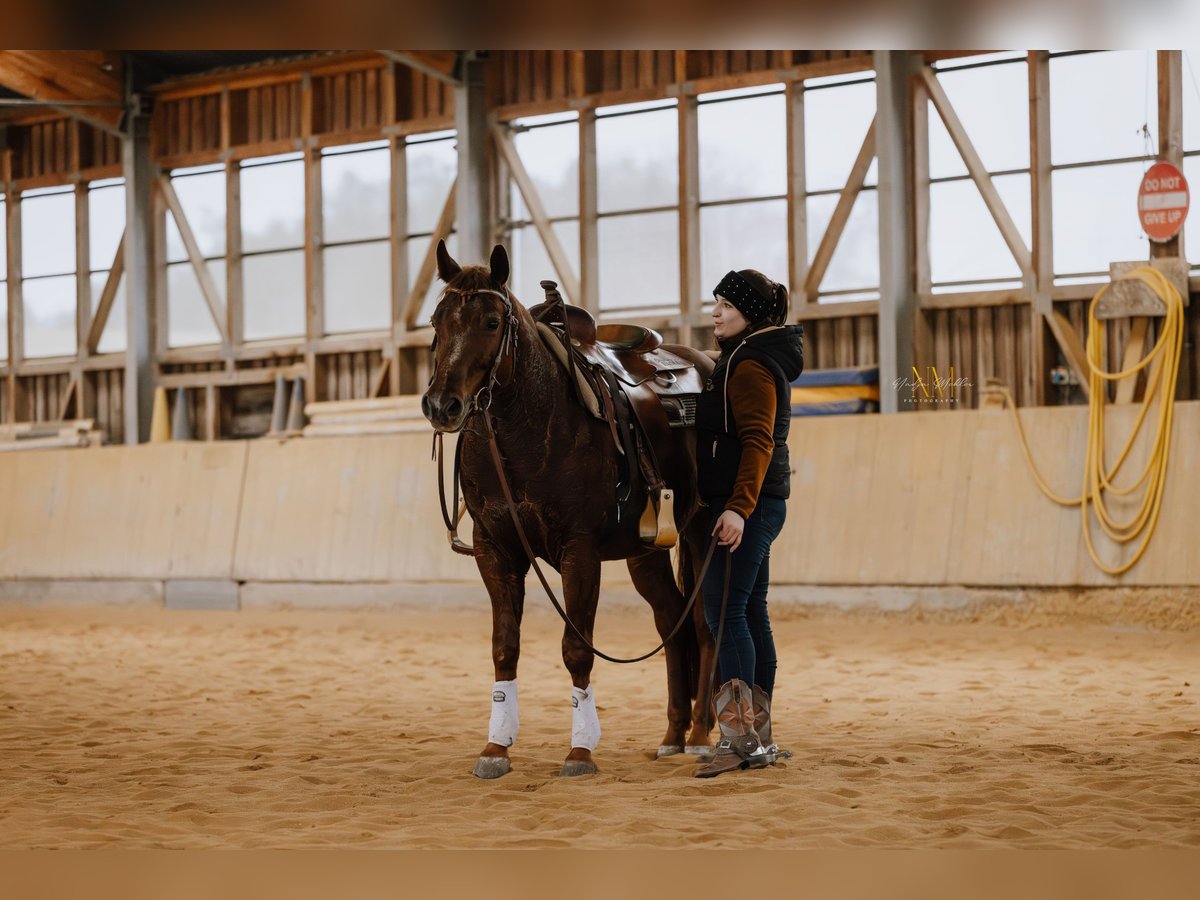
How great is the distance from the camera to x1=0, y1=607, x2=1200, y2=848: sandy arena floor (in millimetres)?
3605

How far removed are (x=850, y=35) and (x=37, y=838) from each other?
3384 mm

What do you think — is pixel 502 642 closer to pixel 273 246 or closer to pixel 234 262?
pixel 273 246

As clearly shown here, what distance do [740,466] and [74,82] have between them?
1390 cm

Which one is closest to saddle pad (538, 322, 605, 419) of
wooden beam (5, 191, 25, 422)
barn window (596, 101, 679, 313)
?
barn window (596, 101, 679, 313)

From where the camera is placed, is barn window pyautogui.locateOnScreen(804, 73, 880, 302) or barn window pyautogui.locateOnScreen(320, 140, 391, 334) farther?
barn window pyautogui.locateOnScreen(320, 140, 391, 334)

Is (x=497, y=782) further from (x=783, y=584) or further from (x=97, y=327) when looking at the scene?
(x=97, y=327)

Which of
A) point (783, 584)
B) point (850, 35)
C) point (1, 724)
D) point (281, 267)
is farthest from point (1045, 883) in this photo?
point (281, 267)

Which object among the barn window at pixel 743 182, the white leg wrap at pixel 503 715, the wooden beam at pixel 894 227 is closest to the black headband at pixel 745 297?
the white leg wrap at pixel 503 715

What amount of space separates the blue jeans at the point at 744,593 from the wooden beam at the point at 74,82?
42.0ft

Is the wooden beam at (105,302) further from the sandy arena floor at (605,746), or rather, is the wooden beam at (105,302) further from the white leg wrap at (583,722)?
the white leg wrap at (583,722)

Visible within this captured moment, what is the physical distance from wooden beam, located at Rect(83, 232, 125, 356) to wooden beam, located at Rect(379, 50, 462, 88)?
491 cm

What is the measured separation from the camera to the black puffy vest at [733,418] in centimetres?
441

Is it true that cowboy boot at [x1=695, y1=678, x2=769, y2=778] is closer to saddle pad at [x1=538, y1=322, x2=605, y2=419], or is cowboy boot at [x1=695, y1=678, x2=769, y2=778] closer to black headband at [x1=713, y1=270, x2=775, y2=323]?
saddle pad at [x1=538, y1=322, x2=605, y2=419]

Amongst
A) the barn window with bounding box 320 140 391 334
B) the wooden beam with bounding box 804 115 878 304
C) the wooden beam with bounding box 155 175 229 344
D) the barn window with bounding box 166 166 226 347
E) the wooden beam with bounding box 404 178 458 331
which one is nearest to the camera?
the wooden beam with bounding box 804 115 878 304
